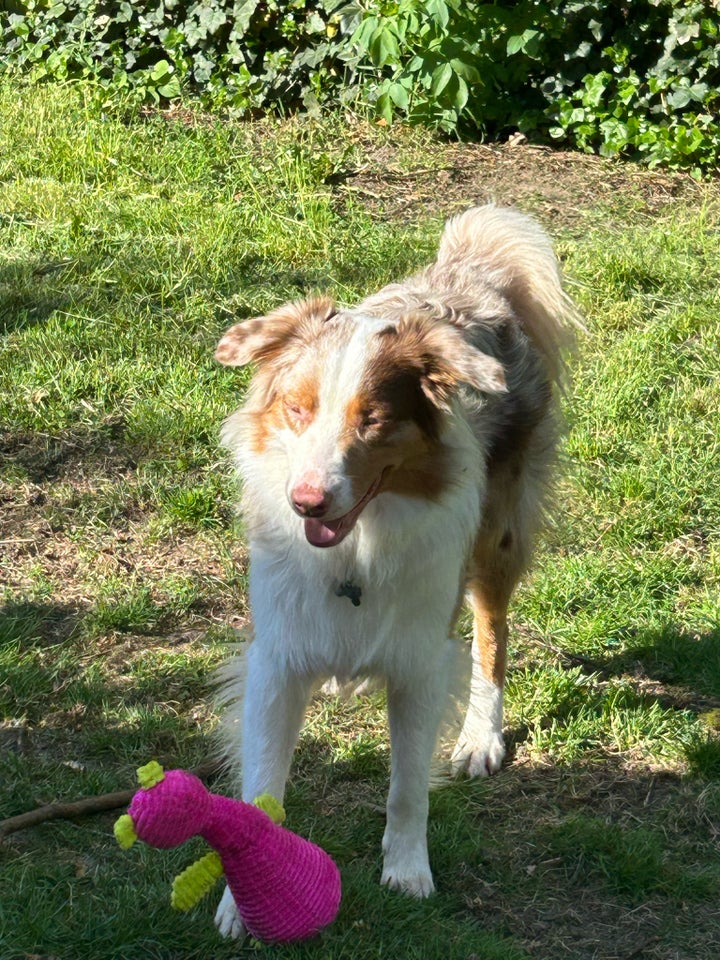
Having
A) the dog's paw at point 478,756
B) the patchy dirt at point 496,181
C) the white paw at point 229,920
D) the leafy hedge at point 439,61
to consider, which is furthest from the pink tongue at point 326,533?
the leafy hedge at point 439,61

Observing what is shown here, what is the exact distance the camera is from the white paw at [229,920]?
122 inches

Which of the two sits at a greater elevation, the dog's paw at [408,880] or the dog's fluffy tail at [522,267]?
the dog's fluffy tail at [522,267]

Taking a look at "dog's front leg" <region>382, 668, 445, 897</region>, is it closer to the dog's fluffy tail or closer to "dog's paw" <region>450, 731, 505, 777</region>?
"dog's paw" <region>450, 731, 505, 777</region>

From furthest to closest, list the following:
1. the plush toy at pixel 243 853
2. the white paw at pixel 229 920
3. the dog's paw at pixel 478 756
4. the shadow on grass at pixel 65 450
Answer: the shadow on grass at pixel 65 450, the dog's paw at pixel 478 756, the white paw at pixel 229 920, the plush toy at pixel 243 853

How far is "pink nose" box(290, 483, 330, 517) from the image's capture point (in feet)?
9.25

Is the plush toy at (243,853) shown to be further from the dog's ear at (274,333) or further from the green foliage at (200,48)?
the green foliage at (200,48)

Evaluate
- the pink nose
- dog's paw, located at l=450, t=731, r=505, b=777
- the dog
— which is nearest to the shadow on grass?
the dog

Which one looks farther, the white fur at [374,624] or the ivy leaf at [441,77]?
the ivy leaf at [441,77]

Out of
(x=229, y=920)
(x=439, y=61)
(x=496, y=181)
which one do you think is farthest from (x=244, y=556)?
(x=439, y=61)

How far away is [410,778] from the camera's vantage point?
341cm

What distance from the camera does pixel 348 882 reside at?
3.32 meters

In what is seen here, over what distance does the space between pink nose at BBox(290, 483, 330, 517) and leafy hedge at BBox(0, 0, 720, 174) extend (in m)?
4.73

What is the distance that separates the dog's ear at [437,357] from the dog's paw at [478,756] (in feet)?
4.63

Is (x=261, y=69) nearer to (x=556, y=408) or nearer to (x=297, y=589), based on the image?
(x=556, y=408)
